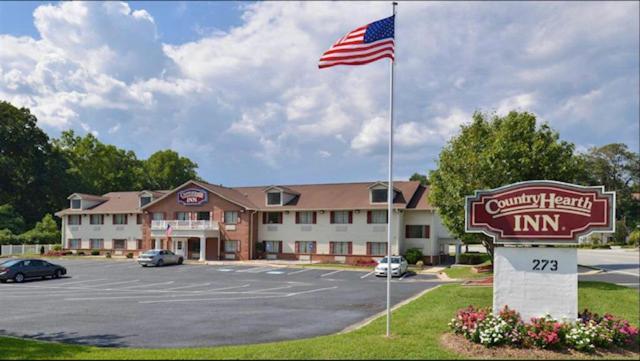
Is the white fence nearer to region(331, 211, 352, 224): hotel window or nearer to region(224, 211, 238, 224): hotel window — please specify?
region(224, 211, 238, 224): hotel window

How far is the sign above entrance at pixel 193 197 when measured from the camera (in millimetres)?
54562

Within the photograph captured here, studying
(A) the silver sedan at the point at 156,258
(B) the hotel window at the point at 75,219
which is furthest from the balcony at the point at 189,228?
(B) the hotel window at the point at 75,219

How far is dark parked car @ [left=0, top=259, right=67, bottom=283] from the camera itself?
32656mm

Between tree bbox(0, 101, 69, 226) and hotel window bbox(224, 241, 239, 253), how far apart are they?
1591 inches

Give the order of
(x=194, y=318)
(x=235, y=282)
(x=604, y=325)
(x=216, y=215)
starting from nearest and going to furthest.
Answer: (x=604, y=325), (x=194, y=318), (x=235, y=282), (x=216, y=215)

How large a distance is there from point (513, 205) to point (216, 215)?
4339 cm

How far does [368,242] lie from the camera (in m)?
48.3

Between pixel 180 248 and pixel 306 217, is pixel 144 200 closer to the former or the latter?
pixel 180 248

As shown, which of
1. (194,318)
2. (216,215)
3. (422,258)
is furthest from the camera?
(216,215)

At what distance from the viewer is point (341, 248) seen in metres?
49.7

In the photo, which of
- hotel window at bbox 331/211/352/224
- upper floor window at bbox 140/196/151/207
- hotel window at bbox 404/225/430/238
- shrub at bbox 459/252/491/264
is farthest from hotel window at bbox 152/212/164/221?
shrub at bbox 459/252/491/264

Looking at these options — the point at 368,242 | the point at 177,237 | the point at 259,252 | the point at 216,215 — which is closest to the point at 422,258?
the point at 368,242

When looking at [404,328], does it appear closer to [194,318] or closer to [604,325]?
[604,325]

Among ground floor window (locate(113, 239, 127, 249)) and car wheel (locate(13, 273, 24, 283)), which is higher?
ground floor window (locate(113, 239, 127, 249))
